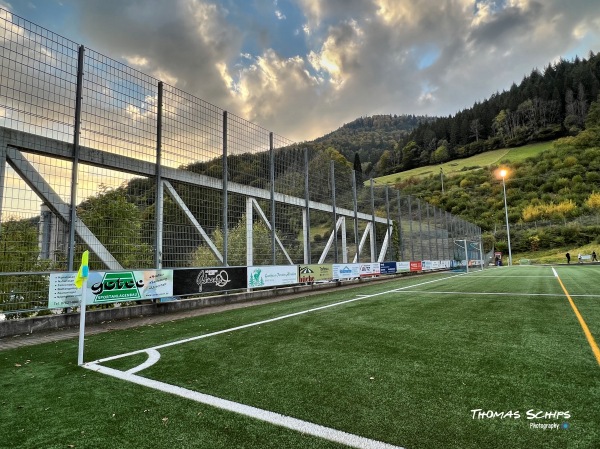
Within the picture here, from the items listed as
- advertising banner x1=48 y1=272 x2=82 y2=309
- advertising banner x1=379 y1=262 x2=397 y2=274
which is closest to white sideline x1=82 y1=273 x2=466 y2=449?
advertising banner x1=48 y1=272 x2=82 y2=309

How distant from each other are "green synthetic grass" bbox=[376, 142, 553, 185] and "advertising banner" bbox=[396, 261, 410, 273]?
209 feet

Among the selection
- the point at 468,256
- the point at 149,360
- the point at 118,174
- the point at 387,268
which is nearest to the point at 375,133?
the point at 468,256

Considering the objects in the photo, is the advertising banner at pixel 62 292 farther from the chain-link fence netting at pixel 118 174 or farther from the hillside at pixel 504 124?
the hillside at pixel 504 124

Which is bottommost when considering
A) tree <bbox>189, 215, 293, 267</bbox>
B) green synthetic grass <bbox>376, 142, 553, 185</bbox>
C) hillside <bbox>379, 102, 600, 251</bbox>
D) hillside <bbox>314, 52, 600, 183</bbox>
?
tree <bbox>189, 215, 293, 267</bbox>

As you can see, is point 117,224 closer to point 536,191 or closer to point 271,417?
point 271,417

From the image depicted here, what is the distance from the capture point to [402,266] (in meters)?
23.9

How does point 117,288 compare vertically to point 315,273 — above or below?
above

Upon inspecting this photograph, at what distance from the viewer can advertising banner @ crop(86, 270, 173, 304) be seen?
7500mm

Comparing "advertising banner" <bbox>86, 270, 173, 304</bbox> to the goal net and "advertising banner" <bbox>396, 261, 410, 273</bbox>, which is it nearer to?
"advertising banner" <bbox>396, 261, 410, 273</bbox>

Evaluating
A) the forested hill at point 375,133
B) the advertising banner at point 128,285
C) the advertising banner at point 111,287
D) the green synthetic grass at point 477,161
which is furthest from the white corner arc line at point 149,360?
the forested hill at point 375,133

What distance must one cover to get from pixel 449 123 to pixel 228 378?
406 feet

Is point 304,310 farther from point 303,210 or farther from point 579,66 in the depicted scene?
point 579,66

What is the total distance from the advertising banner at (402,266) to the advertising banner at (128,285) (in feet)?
57.7

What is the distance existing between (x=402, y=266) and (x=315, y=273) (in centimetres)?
1093
